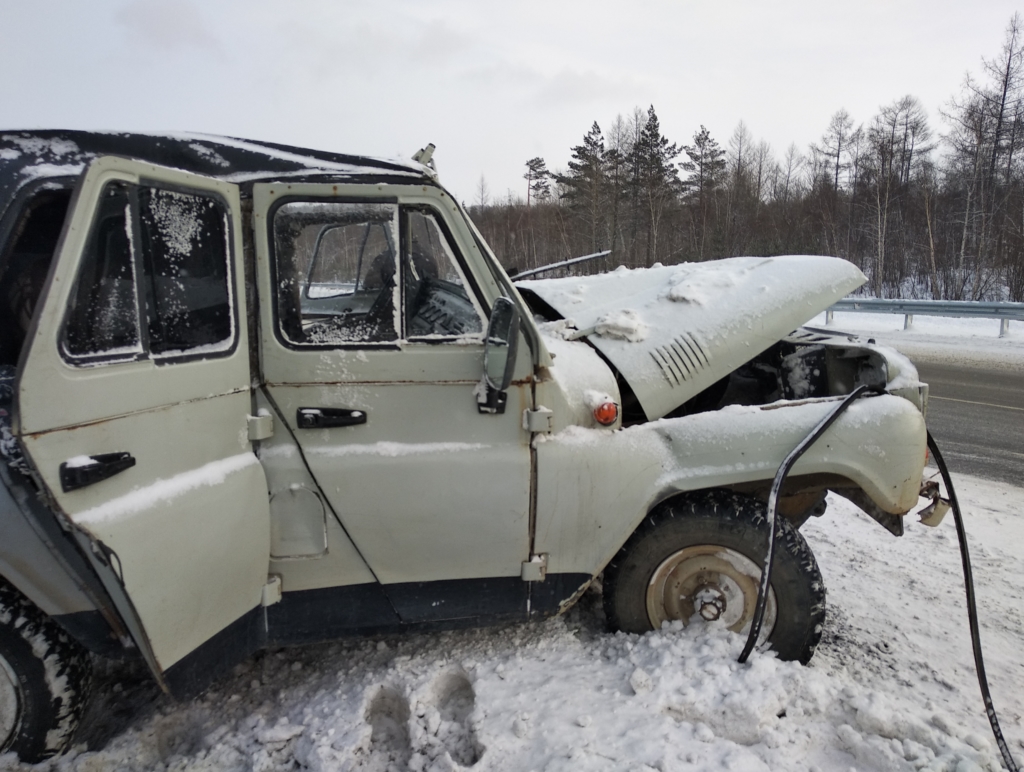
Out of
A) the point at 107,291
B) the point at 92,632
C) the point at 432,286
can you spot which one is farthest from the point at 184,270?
the point at 92,632

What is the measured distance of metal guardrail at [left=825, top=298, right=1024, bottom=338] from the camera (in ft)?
45.5

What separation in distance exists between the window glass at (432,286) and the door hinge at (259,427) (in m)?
0.62

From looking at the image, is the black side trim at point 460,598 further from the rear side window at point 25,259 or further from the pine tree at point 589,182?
the pine tree at point 589,182

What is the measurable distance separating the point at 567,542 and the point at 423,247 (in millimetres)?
1341

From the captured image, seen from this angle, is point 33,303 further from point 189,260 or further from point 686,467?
point 686,467

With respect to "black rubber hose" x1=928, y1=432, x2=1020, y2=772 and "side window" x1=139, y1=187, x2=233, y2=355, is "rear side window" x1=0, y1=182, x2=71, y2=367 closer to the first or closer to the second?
"side window" x1=139, y1=187, x2=233, y2=355

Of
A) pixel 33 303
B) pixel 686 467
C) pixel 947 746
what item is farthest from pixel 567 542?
pixel 33 303

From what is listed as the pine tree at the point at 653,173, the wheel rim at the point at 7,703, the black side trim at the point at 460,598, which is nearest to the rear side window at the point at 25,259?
the wheel rim at the point at 7,703

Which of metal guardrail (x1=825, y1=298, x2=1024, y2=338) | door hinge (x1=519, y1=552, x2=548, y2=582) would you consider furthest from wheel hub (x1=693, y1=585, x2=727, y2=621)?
metal guardrail (x1=825, y1=298, x2=1024, y2=338)

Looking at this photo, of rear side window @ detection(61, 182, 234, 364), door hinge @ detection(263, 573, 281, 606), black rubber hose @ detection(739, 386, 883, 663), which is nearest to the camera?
rear side window @ detection(61, 182, 234, 364)

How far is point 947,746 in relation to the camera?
2.21m

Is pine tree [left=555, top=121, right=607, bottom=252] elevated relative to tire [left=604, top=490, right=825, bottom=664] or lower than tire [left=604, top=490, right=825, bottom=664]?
elevated

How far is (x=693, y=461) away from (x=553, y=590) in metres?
0.81

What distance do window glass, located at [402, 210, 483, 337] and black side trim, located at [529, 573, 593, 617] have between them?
1.10m
